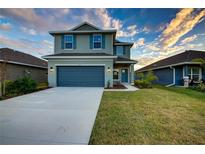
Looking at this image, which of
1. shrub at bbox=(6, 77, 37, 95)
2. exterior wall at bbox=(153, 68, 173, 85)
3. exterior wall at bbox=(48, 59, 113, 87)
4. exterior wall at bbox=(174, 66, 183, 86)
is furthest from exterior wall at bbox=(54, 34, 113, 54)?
exterior wall at bbox=(153, 68, 173, 85)

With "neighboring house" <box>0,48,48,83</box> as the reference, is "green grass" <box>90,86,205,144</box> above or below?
below

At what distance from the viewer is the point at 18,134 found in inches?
114

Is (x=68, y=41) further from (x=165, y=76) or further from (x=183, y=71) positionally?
(x=165, y=76)

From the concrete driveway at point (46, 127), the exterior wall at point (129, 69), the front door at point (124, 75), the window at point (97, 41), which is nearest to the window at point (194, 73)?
the exterior wall at point (129, 69)

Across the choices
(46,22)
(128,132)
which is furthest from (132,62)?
(128,132)

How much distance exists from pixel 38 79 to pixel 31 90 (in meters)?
7.97

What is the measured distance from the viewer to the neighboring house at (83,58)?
455 inches

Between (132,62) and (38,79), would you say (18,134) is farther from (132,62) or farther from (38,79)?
(38,79)

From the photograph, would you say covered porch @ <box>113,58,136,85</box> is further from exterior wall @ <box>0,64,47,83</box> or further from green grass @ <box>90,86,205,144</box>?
green grass @ <box>90,86,205,144</box>

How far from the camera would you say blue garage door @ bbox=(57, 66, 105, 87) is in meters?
11.8

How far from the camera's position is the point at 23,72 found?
13516 mm

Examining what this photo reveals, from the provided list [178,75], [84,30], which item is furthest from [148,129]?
[178,75]

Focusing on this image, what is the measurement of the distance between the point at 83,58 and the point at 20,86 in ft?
17.5
